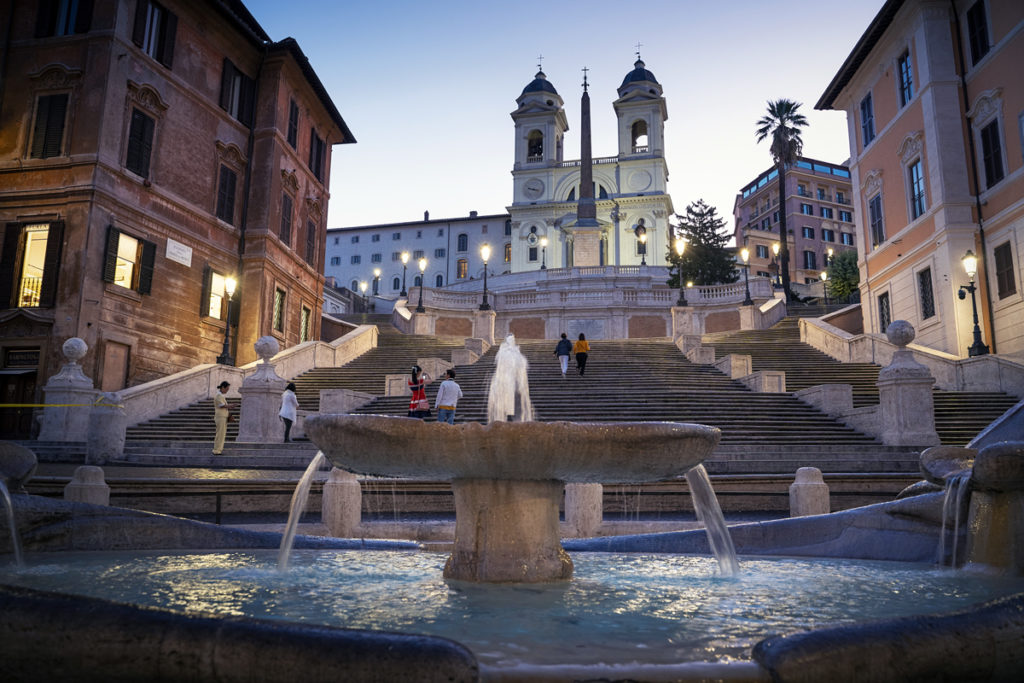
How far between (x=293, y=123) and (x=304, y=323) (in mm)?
8875

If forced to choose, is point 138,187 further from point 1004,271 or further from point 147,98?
point 1004,271

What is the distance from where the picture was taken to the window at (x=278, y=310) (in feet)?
95.3

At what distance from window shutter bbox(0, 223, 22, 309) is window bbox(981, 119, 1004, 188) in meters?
30.7

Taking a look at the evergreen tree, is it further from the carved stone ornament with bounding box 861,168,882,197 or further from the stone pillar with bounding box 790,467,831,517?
the stone pillar with bounding box 790,467,831,517

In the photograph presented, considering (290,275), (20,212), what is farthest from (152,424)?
(290,275)

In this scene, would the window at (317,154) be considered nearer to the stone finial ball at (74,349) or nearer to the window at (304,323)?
the window at (304,323)

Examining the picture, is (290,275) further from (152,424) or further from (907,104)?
(907,104)

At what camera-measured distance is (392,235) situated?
91375mm

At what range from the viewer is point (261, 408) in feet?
52.9

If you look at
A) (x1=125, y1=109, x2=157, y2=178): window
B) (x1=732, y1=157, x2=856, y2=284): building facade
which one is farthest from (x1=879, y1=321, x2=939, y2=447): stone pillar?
(x1=732, y1=157, x2=856, y2=284): building facade

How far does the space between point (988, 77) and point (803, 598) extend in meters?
25.9

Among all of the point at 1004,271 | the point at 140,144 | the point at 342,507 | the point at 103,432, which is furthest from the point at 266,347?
the point at 1004,271

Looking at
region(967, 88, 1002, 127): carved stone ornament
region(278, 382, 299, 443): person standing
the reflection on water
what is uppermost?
region(967, 88, 1002, 127): carved stone ornament

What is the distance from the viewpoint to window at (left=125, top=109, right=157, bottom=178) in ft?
76.6
